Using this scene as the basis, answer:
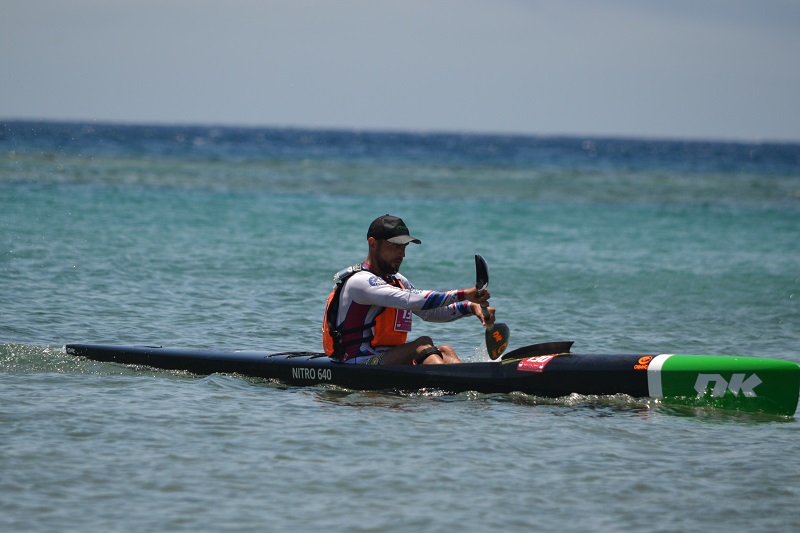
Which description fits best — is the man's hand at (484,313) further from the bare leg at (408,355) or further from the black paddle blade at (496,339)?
the bare leg at (408,355)

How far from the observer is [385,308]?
7.75m

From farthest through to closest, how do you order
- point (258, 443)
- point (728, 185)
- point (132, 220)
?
1. point (728, 185)
2. point (132, 220)
3. point (258, 443)

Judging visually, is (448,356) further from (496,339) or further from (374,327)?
(374,327)

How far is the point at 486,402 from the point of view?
7562mm

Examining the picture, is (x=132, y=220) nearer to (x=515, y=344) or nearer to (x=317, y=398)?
(x=515, y=344)

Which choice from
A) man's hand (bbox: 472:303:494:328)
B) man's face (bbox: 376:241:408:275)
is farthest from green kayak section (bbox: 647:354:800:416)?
man's face (bbox: 376:241:408:275)

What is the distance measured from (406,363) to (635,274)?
9140 millimetres

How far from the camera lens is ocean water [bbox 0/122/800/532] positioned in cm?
542

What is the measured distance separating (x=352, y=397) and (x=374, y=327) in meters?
0.56

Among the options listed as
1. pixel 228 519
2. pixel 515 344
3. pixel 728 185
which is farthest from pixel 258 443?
pixel 728 185

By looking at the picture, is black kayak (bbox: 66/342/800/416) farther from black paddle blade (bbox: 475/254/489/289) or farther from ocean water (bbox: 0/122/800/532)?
black paddle blade (bbox: 475/254/489/289)

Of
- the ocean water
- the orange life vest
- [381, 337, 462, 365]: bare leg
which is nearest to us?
the ocean water

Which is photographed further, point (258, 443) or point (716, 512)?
point (258, 443)

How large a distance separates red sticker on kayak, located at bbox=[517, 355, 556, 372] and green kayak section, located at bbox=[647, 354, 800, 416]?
0.75 meters
